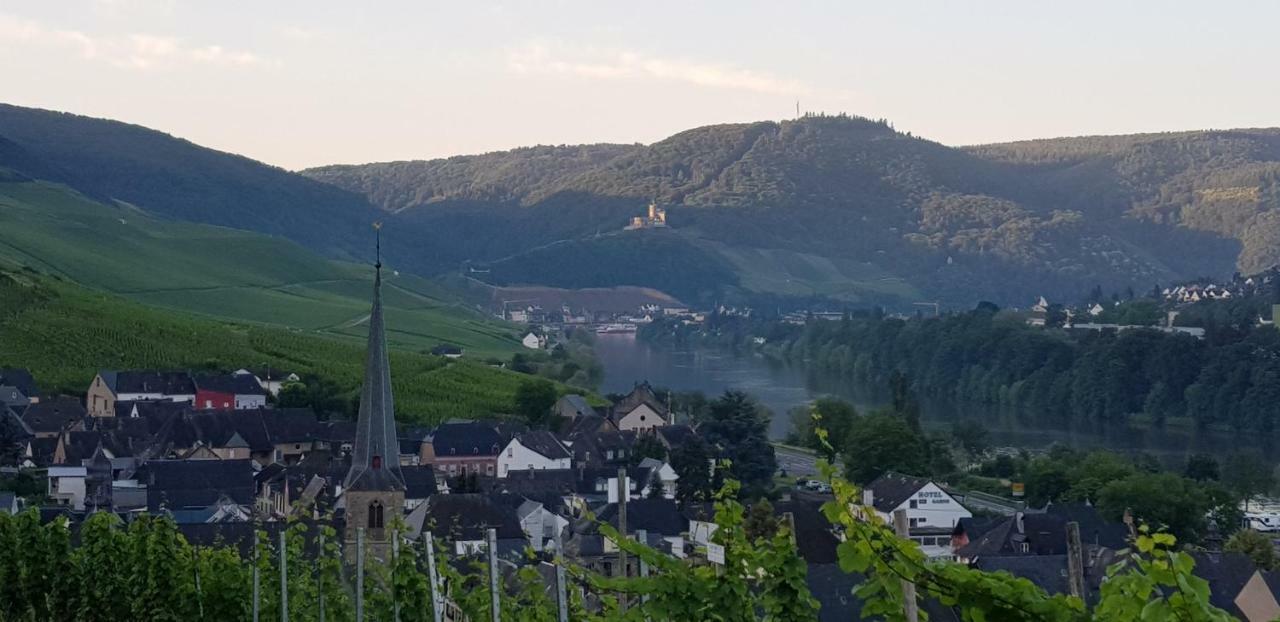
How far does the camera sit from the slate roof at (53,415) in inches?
1674

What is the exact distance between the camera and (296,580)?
11.3 meters

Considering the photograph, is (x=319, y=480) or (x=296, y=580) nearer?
(x=296, y=580)

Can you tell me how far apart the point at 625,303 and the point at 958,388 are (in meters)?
102

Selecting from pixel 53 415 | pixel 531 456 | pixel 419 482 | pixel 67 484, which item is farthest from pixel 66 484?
pixel 531 456

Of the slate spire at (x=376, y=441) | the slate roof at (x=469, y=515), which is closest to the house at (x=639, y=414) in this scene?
the slate roof at (x=469, y=515)

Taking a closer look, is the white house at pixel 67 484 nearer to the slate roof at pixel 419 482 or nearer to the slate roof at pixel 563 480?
the slate roof at pixel 419 482

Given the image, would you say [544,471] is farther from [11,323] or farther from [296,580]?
[296,580]

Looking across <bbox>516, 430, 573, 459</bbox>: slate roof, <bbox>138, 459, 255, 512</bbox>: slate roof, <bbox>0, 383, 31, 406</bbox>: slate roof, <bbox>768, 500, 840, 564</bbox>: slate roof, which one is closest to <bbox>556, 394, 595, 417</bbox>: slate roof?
<bbox>516, 430, 573, 459</bbox>: slate roof

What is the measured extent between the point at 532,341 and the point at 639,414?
159 ft

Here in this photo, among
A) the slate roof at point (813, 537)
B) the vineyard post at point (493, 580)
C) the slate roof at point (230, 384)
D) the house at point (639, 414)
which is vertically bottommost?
the house at point (639, 414)

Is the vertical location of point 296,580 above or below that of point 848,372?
above

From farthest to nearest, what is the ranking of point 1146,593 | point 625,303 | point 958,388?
point 625,303
point 958,388
point 1146,593

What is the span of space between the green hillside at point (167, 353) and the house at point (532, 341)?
33134 millimetres

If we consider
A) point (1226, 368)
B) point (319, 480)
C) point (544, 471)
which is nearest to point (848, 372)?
point (1226, 368)
